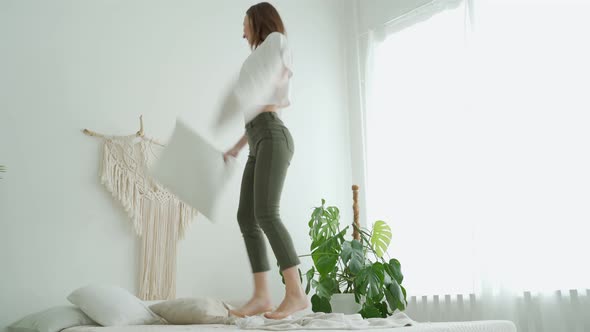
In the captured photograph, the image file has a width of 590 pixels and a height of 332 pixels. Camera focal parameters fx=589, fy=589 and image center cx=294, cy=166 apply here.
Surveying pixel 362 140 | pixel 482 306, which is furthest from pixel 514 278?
pixel 362 140

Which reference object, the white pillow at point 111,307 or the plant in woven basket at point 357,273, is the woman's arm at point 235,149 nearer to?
the white pillow at point 111,307

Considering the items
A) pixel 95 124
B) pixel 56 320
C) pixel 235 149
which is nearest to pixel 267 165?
pixel 235 149

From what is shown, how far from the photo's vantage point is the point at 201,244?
3.56m

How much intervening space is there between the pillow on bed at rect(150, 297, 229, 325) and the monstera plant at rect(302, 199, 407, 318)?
0.91 meters

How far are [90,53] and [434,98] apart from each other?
218cm

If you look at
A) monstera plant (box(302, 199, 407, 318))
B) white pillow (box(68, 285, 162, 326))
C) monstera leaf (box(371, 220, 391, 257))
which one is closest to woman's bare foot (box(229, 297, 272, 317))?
white pillow (box(68, 285, 162, 326))

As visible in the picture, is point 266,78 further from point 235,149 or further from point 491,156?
point 491,156

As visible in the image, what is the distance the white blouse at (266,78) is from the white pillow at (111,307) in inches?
38.6

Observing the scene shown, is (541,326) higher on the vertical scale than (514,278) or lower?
lower

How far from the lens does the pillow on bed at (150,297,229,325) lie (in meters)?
2.44

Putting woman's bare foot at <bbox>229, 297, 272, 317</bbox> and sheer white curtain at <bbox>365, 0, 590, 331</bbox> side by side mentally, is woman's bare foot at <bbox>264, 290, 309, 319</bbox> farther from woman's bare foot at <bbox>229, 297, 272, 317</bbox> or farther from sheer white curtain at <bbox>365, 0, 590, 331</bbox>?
sheer white curtain at <bbox>365, 0, 590, 331</bbox>

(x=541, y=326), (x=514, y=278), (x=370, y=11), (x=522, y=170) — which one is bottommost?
(x=541, y=326)

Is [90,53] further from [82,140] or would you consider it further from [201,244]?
[201,244]

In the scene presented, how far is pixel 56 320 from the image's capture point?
2.44 m
